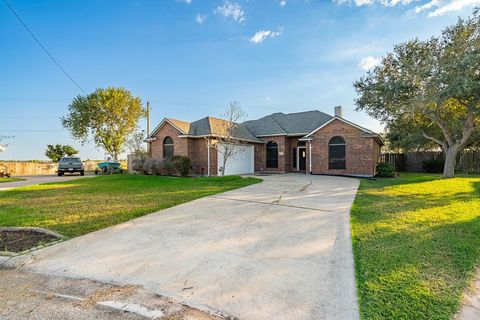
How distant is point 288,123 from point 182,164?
10.8 meters

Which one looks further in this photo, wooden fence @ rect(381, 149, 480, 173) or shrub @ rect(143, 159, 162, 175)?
wooden fence @ rect(381, 149, 480, 173)

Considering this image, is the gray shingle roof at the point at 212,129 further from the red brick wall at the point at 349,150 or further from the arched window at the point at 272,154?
the red brick wall at the point at 349,150

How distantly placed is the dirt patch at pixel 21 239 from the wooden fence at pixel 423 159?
84.4ft

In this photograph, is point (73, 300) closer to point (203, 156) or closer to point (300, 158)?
point (203, 156)

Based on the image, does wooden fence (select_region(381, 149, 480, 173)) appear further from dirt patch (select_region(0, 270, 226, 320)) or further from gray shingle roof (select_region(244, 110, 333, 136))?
dirt patch (select_region(0, 270, 226, 320))

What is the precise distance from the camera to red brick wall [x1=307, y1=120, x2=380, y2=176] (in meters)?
17.4

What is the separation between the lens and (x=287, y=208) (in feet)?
23.0

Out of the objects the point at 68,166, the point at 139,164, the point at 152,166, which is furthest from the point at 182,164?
the point at 68,166

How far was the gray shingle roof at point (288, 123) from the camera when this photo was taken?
21875 mm

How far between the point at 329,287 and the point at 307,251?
3.62 feet

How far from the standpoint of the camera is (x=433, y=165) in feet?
70.2

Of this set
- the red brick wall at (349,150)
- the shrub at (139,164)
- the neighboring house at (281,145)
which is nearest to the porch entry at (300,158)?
the neighboring house at (281,145)

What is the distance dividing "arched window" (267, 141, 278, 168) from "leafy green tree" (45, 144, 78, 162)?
103 feet

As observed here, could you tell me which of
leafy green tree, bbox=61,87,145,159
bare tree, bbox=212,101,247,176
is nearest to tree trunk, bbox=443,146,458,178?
bare tree, bbox=212,101,247,176
